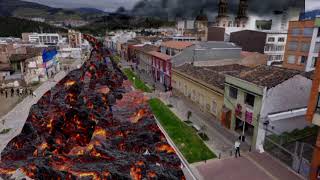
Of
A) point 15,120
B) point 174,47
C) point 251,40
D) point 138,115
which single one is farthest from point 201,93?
point 251,40

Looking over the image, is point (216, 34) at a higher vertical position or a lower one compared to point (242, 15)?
lower

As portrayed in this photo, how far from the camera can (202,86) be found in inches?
1059

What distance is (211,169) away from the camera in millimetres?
16125

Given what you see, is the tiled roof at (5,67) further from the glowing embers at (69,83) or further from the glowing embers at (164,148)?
the glowing embers at (164,148)

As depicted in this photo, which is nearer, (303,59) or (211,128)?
(211,128)

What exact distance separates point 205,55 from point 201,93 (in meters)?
11.9

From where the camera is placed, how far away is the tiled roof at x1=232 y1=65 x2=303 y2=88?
1877cm

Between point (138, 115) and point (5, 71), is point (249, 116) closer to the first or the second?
point (138, 115)

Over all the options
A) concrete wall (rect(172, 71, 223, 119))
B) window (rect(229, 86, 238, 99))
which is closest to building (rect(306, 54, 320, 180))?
window (rect(229, 86, 238, 99))

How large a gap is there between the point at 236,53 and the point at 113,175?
3717cm

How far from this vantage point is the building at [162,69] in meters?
38.4

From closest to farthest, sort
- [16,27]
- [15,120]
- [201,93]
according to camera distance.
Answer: [15,120], [201,93], [16,27]

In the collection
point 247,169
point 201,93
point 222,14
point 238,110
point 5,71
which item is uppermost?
point 222,14

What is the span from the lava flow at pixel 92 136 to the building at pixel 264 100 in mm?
12549
